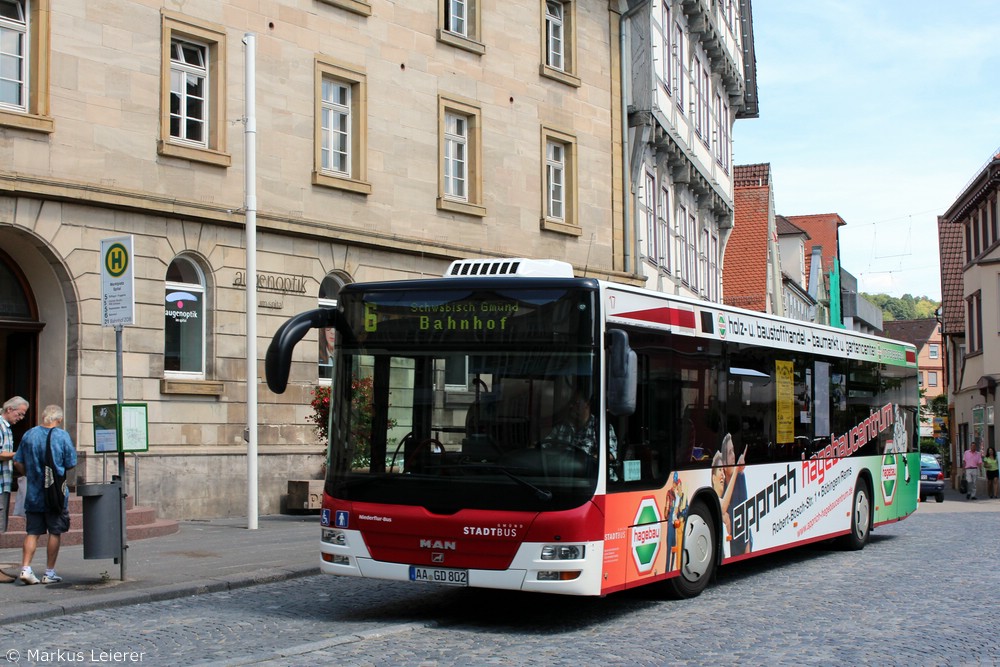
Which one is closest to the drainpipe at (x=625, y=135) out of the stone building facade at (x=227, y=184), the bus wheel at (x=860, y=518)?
the stone building facade at (x=227, y=184)

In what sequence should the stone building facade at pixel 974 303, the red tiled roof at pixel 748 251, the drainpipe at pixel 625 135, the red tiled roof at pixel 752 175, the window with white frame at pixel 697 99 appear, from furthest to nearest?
the red tiled roof at pixel 752 175
the red tiled roof at pixel 748 251
the stone building facade at pixel 974 303
the window with white frame at pixel 697 99
the drainpipe at pixel 625 135

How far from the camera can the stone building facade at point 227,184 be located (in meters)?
18.6

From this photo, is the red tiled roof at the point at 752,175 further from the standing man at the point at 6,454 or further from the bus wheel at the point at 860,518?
the standing man at the point at 6,454

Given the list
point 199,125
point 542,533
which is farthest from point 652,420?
point 199,125

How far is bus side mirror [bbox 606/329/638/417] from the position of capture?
983 centimetres

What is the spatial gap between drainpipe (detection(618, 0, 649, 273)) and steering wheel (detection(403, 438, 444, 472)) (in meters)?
20.3

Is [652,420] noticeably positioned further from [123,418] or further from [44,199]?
[44,199]

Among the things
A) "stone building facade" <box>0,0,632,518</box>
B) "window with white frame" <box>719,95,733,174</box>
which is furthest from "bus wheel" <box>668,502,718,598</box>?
"window with white frame" <box>719,95,733,174</box>

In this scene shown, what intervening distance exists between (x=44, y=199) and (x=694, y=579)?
11.0 meters

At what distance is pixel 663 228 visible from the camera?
3453 cm

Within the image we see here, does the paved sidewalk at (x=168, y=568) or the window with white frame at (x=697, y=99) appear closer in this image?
the paved sidewalk at (x=168, y=568)

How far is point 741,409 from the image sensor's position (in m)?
13.1

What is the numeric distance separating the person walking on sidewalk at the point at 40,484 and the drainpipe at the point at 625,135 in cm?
1959

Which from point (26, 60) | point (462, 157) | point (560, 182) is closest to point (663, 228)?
point (560, 182)
